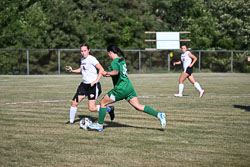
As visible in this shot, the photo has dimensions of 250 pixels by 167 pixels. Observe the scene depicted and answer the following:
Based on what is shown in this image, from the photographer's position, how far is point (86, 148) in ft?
25.9

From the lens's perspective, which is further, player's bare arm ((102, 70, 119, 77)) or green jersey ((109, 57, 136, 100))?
green jersey ((109, 57, 136, 100))

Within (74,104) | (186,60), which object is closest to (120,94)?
(74,104)

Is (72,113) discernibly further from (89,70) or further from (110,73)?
(110,73)

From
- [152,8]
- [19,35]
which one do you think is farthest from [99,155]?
[152,8]

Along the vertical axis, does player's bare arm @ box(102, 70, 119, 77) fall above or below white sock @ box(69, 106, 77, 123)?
above

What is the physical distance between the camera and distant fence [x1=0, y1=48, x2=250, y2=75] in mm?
40781

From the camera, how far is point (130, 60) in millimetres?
46750

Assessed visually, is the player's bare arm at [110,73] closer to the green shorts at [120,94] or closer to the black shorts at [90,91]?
the green shorts at [120,94]

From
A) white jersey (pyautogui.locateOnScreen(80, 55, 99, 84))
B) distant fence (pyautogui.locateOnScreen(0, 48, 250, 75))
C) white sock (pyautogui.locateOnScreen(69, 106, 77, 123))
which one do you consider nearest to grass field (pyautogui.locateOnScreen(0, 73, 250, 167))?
white sock (pyautogui.locateOnScreen(69, 106, 77, 123))

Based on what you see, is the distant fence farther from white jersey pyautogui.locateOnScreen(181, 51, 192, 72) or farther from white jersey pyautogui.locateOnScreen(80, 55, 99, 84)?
white jersey pyautogui.locateOnScreen(80, 55, 99, 84)

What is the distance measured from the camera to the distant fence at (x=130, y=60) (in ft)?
134

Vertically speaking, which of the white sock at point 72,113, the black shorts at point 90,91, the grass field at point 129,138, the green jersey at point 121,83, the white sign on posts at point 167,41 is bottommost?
the grass field at point 129,138

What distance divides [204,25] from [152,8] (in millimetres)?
8260

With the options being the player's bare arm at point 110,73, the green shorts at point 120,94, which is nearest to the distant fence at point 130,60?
the green shorts at point 120,94
